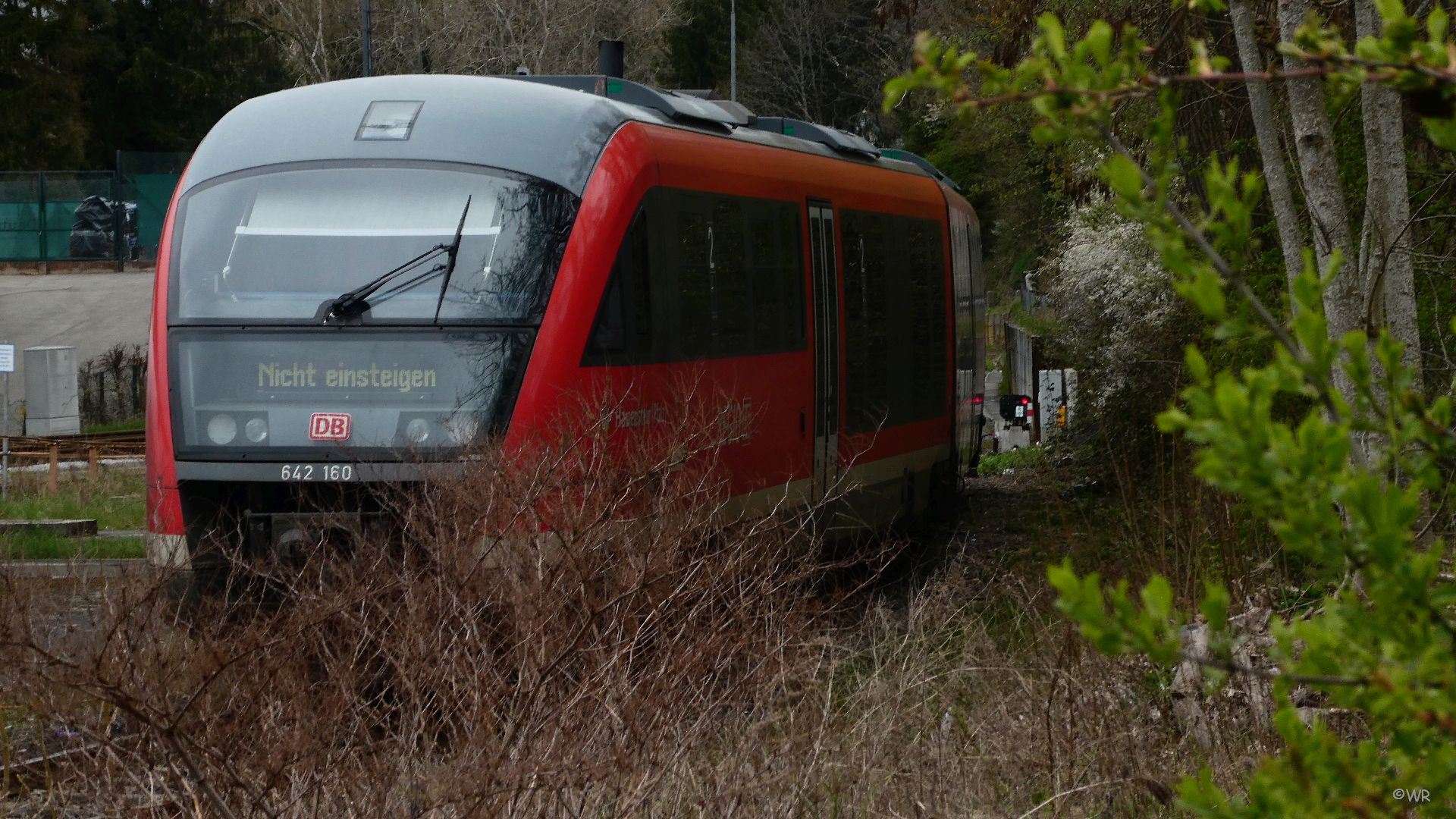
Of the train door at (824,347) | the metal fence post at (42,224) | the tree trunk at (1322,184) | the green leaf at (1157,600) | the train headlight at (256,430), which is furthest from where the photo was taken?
the metal fence post at (42,224)

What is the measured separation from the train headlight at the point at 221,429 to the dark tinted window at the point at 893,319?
14.2 ft

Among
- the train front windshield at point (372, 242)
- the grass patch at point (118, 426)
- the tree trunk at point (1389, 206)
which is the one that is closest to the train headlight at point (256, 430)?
the train front windshield at point (372, 242)

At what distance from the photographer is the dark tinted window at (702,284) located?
28.1 ft

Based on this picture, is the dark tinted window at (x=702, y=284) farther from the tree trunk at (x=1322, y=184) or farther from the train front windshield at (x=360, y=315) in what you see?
the tree trunk at (x=1322, y=184)

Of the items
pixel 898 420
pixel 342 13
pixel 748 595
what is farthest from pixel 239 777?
pixel 342 13

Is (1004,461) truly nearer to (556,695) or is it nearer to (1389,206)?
(1389,206)

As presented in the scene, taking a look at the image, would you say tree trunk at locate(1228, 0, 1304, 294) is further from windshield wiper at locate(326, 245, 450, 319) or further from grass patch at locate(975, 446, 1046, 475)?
grass patch at locate(975, 446, 1046, 475)

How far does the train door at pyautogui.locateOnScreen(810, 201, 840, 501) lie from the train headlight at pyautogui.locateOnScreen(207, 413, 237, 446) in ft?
12.0

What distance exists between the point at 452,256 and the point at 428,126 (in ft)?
2.63

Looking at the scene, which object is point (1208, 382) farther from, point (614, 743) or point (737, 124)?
point (737, 124)

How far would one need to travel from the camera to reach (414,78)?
9156mm

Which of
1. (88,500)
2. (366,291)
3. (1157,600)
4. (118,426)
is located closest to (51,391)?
(88,500)

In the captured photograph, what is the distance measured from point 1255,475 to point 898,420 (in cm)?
1085

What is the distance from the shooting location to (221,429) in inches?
326
